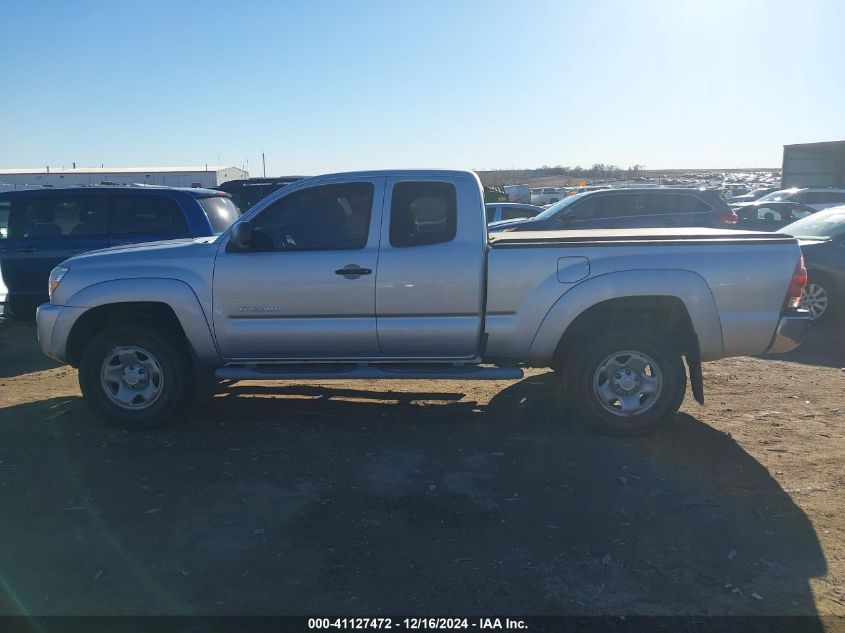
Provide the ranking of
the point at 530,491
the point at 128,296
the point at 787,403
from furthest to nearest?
the point at 787,403, the point at 128,296, the point at 530,491

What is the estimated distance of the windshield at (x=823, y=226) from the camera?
986 centimetres

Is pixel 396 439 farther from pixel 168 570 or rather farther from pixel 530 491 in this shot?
pixel 168 570

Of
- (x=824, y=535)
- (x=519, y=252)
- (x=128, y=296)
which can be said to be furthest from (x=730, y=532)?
(x=128, y=296)

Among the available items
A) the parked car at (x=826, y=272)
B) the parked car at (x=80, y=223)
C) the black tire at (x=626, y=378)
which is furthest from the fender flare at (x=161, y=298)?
the parked car at (x=826, y=272)

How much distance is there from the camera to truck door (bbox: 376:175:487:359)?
5.43m

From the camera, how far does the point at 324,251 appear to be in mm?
5551

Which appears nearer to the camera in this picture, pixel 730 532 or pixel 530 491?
pixel 730 532

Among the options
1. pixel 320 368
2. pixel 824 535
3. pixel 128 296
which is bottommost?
pixel 824 535

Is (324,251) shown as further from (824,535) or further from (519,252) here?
(824,535)

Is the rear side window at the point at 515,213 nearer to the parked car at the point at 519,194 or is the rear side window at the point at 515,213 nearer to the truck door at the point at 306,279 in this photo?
the truck door at the point at 306,279

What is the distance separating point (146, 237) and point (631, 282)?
256 inches

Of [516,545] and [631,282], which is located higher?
[631,282]

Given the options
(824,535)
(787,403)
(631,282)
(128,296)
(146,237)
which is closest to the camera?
(824,535)

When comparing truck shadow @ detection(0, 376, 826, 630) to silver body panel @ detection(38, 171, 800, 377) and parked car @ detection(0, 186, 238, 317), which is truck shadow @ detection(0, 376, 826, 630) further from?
parked car @ detection(0, 186, 238, 317)
